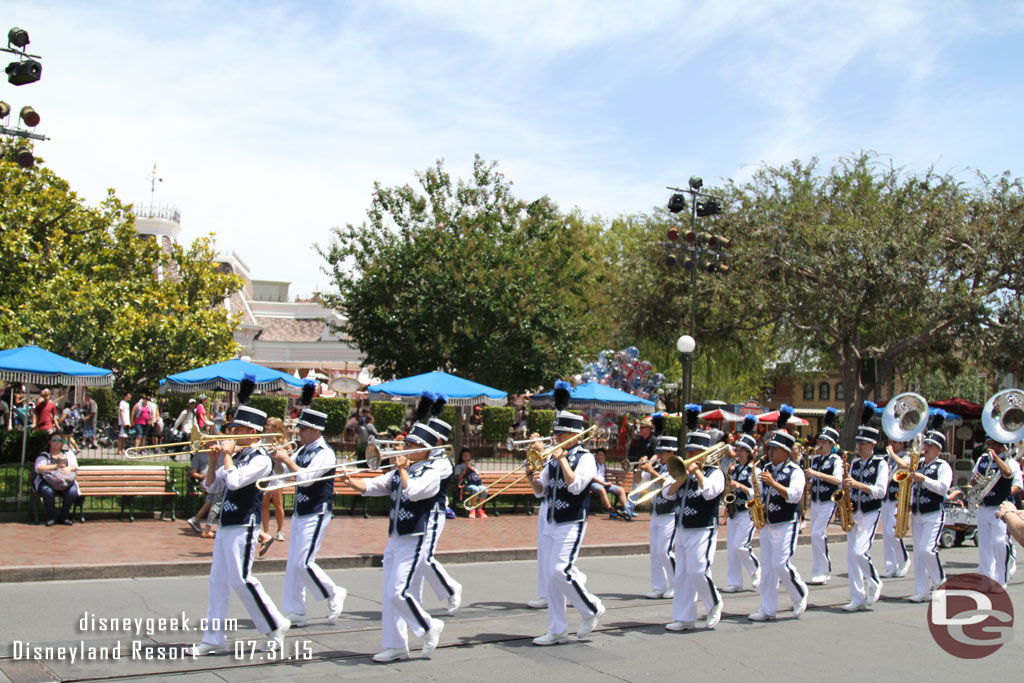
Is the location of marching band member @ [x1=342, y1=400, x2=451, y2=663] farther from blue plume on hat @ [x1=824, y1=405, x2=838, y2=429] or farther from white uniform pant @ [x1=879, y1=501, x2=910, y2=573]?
white uniform pant @ [x1=879, y1=501, x2=910, y2=573]

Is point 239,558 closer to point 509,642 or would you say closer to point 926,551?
point 509,642

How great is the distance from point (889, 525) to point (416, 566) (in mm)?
7613

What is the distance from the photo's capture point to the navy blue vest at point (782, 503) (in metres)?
9.50

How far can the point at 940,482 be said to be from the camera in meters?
10.8

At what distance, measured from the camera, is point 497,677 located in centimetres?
675

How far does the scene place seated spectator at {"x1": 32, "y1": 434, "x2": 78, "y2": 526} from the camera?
13109 millimetres

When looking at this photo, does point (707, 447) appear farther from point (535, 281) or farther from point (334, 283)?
point (334, 283)

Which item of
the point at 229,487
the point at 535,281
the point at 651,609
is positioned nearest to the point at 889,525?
the point at 651,609

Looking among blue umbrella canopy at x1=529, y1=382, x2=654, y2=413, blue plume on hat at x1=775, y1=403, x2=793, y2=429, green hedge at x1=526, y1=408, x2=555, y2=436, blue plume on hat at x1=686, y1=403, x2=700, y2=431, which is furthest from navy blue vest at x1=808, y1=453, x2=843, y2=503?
green hedge at x1=526, y1=408, x2=555, y2=436

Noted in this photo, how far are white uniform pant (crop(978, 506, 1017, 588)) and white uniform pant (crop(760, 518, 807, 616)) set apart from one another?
3.14 m

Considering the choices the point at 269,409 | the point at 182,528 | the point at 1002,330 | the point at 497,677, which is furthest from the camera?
the point at 269,409

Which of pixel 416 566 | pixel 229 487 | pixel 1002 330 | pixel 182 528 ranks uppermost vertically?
pixel 1002 330

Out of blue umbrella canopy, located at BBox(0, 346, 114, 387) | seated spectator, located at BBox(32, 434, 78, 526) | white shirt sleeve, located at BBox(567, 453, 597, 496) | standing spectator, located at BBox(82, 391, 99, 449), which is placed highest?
blue umbrella canopy, located at BBox(0, 346, 114, 387)

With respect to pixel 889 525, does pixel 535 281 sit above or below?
above
